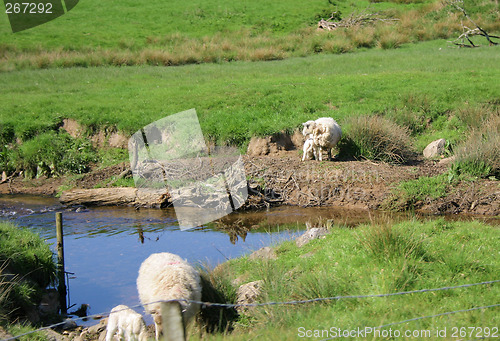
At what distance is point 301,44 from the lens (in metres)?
32.8

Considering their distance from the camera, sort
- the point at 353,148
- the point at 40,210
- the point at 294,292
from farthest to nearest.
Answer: the point at 353,148 → the point at 40,210 → the point at 294,292

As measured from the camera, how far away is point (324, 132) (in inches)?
613

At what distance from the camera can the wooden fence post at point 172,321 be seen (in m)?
4.57

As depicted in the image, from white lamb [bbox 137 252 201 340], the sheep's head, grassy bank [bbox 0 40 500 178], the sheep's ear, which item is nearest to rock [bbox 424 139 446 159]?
grassy bank [bbox 0 40 500 178]

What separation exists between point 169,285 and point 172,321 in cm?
265

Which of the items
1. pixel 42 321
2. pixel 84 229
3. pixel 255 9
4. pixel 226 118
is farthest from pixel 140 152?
pixel 255 9

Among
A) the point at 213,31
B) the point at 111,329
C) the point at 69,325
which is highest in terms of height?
the point at 213,31

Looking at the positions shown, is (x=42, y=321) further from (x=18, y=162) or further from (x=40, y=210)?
(x=18, y=162)

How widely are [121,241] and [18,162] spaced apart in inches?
307

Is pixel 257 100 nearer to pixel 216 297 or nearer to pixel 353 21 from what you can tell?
pixel 216 297

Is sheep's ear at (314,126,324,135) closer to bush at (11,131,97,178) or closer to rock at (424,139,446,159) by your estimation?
rock at (424,139,446,159)

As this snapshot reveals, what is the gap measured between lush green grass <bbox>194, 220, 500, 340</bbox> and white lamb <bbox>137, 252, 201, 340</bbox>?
0.71 metres

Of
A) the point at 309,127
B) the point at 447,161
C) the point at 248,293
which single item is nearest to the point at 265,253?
the point at 248,293

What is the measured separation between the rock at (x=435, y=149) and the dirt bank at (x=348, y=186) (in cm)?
61
